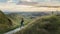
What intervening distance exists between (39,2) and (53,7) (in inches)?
11.1

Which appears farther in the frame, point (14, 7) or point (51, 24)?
point (14, 7)

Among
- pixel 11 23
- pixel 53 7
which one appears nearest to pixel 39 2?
pixel 53 7

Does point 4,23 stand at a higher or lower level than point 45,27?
lower

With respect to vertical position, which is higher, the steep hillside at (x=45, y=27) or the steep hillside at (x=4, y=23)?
the steep hillside at (x=45, y=27)

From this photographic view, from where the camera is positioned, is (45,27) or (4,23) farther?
(4,23)

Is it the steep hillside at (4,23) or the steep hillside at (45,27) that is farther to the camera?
the steep hillside at (4,23)

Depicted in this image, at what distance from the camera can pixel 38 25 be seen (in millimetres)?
1377

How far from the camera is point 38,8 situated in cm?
Answer: 272

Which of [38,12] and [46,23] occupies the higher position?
[46,23]

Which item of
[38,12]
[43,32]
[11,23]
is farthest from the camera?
[38,12]

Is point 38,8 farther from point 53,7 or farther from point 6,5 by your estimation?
point 6,5

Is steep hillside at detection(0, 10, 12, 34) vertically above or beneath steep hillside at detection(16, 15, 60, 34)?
beneath

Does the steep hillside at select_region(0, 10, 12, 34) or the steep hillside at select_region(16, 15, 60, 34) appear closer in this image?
the steep hillside at select_region(16, 15, 60, 34)

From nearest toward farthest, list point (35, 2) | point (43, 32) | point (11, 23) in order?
1. point (43, 32)
2. point (11, 23)
3. point (35, 2)
